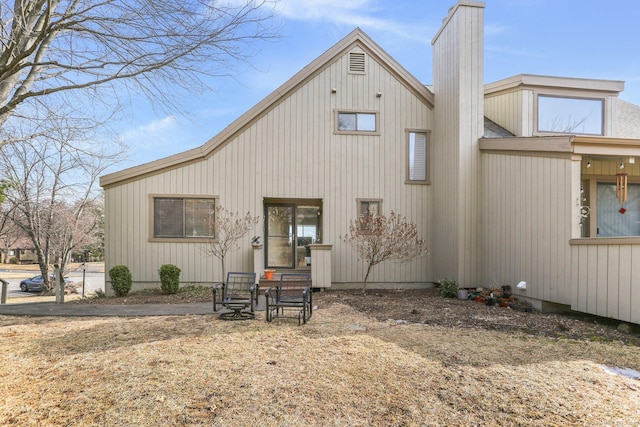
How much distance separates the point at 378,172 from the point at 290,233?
316cm

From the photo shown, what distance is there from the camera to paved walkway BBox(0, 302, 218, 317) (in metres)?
7.16

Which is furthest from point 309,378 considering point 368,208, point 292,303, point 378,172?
point 378,172

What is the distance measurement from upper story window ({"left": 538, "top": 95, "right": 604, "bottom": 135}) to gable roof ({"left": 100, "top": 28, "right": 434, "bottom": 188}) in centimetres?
313

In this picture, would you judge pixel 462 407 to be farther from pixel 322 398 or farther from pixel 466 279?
pixel 466 279

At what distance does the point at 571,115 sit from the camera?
10695 millimetres

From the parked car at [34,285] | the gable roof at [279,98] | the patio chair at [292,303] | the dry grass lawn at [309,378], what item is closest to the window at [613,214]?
the gable roof at [279,98]

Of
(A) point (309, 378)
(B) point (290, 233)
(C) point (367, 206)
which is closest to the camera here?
(A) point (309, 378)

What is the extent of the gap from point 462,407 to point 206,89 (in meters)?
5.44

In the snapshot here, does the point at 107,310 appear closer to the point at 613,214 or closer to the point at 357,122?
the point at 357,122

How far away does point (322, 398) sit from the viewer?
342 centimetres

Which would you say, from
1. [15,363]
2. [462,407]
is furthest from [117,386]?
[462,407]

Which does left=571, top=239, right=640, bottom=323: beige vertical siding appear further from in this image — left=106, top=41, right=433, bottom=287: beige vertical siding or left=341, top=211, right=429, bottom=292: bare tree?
left=106, top=41, right=433, bottom=287: beige vertical siding

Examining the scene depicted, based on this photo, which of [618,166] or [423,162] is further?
[423,162]

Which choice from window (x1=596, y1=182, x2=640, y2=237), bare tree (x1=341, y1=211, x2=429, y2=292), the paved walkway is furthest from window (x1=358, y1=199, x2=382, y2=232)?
window (x1=596, y1=182, x2=640, y2=237)
